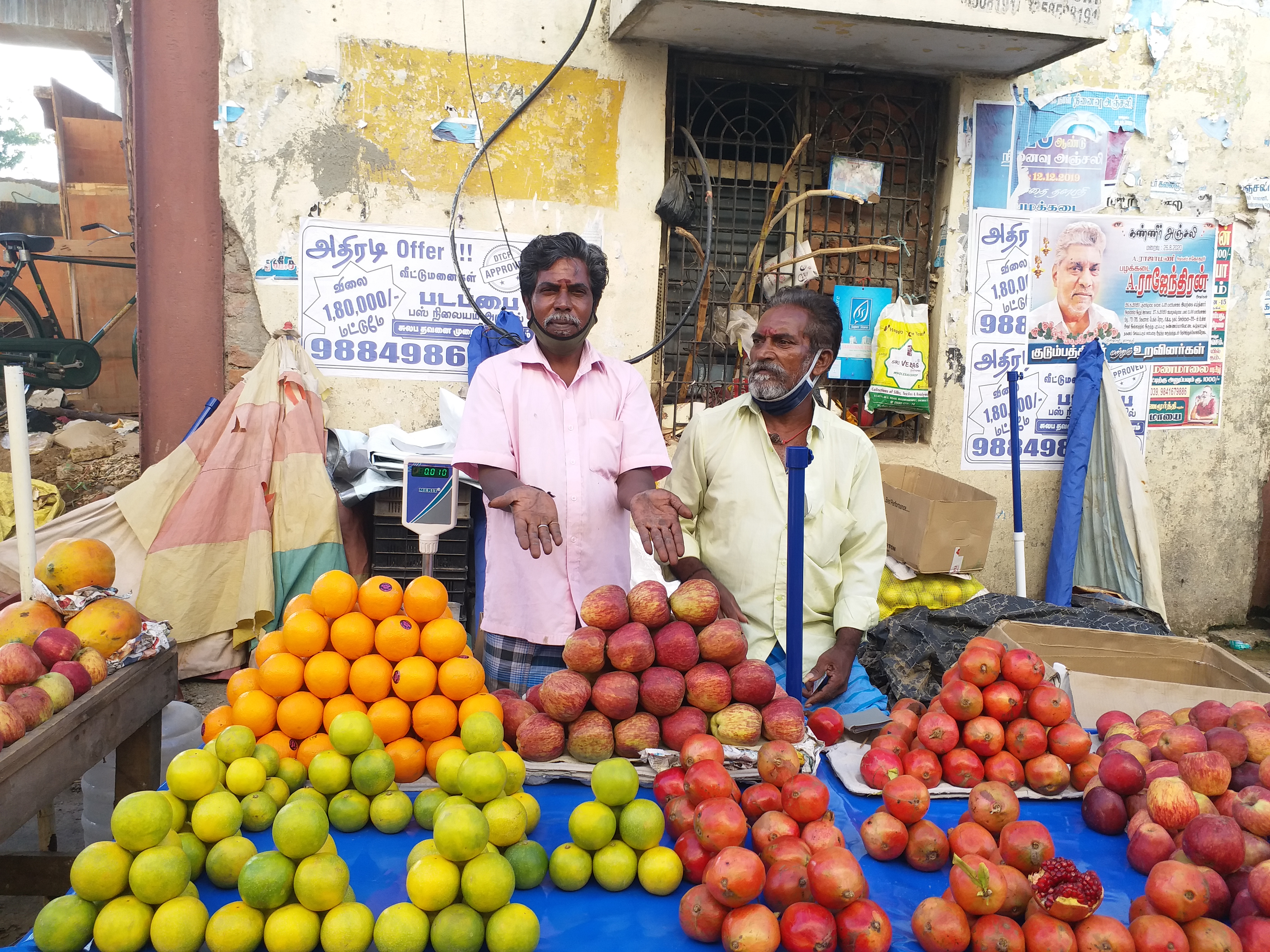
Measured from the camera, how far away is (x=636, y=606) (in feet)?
6.41

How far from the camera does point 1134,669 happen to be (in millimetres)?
3082

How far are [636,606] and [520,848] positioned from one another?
0.62 metres

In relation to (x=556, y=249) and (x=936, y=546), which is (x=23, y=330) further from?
(x=936, y=546)

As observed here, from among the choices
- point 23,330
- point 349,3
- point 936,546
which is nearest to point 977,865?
point 936,546

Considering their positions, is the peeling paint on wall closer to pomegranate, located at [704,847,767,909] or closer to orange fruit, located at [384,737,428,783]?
orange fruit, located at [384,737,428,783]

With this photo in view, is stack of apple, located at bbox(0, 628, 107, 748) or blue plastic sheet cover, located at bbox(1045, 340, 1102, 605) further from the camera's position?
blue plastic sheet cover, located at bbox(1045, 340, 1102, 605)

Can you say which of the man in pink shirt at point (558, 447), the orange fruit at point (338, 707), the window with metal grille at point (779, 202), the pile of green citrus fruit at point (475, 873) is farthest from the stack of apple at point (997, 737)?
the window with metal grille at point (779, 202)

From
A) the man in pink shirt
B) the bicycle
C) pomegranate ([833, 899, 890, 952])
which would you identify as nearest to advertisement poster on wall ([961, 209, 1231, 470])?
the man in pink shirt

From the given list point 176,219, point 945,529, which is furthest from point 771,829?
point 176,219

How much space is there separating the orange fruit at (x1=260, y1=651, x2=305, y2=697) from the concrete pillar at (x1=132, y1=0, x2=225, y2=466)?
3.16 metres

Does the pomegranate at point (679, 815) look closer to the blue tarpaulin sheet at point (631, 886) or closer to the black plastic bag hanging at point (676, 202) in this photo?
the blue tarpaulin sheet at point (631, 886)

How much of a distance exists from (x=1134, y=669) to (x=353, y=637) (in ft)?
9.22

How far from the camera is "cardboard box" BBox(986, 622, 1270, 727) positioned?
253 cm

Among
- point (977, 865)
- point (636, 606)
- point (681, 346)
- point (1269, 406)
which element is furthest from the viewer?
point (1269, 406)
